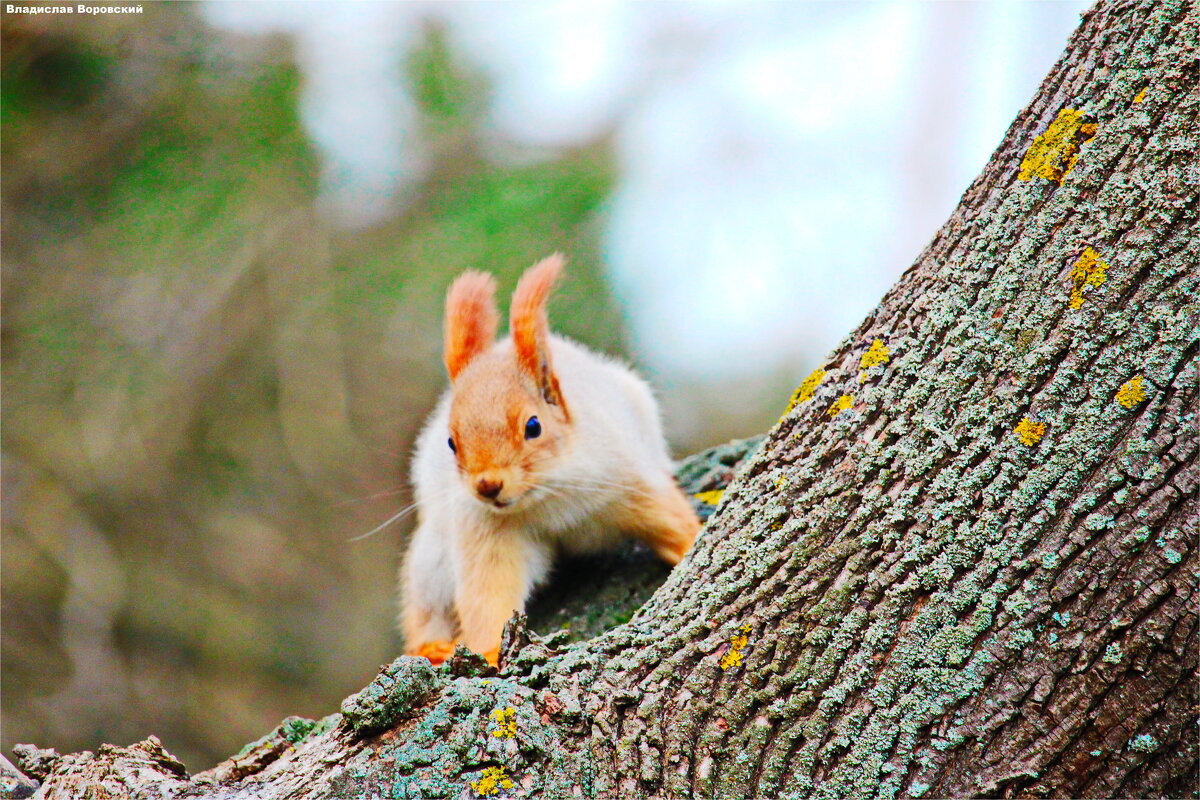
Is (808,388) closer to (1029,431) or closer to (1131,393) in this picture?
(1029,431)

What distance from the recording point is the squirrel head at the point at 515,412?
247 centimetres

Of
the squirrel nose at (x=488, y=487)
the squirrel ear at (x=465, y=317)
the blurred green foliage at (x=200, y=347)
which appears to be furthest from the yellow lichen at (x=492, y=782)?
the blurred green foliage at (x=200, y=347)

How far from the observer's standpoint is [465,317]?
274 cm

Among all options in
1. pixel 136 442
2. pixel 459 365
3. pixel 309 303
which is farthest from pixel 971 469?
pixel 136 442

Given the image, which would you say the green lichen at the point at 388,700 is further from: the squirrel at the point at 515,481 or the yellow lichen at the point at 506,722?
the squirrel at the point at 515,481

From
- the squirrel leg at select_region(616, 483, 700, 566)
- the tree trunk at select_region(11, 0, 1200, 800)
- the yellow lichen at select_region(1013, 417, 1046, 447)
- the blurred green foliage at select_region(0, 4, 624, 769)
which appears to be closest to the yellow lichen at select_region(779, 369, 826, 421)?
the tree trunk at select_region(11, 0, 1200, 800)

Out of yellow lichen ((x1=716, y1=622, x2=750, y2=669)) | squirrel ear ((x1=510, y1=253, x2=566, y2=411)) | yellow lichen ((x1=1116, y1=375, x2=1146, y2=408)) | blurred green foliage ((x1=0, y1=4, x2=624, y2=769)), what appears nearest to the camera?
yellow lichen ((x1=1116, y1=375, x2=1146, y2=408))

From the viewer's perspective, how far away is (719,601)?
1.47 m

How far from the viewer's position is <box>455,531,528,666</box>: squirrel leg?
2414 mm

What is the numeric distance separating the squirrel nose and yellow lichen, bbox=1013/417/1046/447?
145 centimetres

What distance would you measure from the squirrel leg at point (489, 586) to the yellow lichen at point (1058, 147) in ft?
5.37

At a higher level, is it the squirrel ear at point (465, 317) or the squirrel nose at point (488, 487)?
the squirrel ear at point (465, 317)

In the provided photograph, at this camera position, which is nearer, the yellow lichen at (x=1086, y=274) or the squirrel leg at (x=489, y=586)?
the yellow lichen at (x=1086, y=274)

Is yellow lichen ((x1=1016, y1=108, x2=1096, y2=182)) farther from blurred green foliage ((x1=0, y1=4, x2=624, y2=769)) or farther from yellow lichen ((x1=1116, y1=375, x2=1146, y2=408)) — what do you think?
blurred green foliage ((x1=0, y1=4, x2=624, y2=769))
